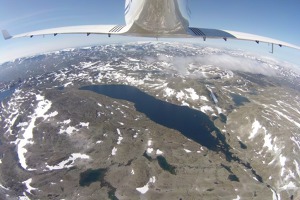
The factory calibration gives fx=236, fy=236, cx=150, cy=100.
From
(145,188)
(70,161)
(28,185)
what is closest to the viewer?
(145,188)

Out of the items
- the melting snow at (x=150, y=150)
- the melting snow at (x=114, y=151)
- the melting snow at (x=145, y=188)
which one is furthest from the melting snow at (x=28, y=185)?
the melting snow at (x=150, y=150)

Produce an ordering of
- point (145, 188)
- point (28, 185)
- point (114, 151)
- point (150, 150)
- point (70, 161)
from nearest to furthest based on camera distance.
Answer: point (145, 188)
point (28, 185)
point (70, 161)
point (114, 151)
point (150, 150)

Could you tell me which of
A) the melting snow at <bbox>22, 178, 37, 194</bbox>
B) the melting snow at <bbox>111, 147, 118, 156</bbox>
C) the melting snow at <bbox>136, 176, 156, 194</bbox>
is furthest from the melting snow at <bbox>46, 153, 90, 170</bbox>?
the melting snow at <bbox>136, 176, 156, 194</bbox>

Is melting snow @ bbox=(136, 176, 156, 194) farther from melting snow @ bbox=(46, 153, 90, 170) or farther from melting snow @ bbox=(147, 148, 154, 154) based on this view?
melting snow @ bbox=(46, 153, 90, 170)

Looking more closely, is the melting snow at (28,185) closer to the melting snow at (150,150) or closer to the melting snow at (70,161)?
the melting snow at (70,161)

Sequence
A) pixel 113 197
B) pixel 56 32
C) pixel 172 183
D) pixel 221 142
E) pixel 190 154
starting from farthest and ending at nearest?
pixel 221 142
pixel 190 154
pixel 172 183
pixel 113 197
pixel 56 32

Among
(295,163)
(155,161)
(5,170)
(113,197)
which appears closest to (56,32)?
(113,197)

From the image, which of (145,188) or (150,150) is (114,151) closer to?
(150,150)

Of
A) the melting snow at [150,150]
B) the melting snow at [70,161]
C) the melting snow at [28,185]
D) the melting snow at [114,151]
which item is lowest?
the melting snow at [150,150]

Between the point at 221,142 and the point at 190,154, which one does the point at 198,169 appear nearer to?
the point at 190,154

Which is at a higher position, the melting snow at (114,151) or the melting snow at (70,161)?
the melting snow at (70,161)

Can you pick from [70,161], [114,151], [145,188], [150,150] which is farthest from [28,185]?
[150,150]
